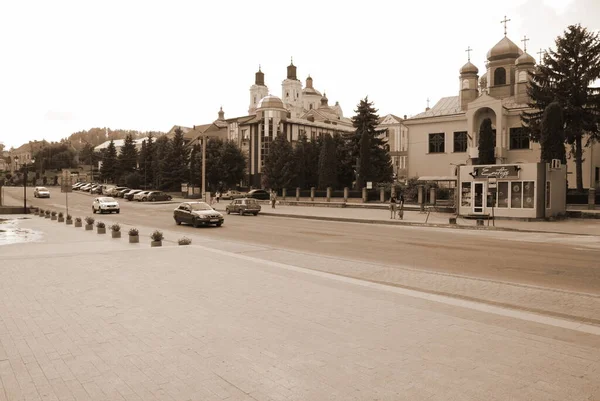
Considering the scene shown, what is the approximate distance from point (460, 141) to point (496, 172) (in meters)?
25.8

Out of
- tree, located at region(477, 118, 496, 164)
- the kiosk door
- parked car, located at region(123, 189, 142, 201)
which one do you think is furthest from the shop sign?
parked car, located at region(123, 189, 142, 201)

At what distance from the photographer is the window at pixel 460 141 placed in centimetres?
5431

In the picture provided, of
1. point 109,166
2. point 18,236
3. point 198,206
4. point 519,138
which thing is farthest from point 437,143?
point 109,166

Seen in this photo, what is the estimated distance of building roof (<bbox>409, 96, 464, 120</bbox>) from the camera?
59.0 metres

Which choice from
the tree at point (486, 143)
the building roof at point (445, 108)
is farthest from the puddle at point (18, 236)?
the building roof at point (445, 108)

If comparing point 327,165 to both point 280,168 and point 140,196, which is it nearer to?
point 280,168

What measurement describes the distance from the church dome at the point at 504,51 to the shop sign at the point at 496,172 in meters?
32.8

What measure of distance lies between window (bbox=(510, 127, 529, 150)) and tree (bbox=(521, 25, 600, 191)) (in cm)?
851

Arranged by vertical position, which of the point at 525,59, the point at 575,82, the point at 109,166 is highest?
the point at 525,59

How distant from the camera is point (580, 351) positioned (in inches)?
226

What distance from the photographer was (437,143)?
185ft

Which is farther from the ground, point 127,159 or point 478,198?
point 127,159

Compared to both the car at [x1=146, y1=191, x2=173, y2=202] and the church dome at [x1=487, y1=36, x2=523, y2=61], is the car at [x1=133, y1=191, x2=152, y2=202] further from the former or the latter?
the church dome at [x1=487, y1=36, x2=523, y2=61]

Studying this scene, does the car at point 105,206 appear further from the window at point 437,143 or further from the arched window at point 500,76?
the arched window at point 500,76
